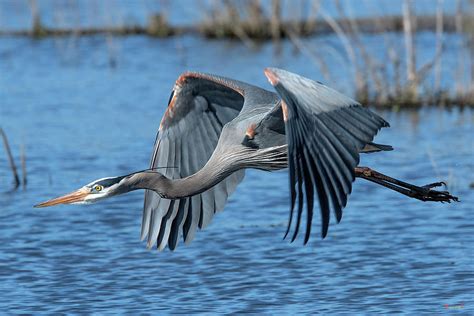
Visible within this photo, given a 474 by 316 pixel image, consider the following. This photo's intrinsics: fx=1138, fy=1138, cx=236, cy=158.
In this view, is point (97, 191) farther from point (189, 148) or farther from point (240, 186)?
point (240, 186)

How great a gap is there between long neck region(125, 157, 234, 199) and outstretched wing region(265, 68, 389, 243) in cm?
92

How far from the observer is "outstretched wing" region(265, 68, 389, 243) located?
234 inches

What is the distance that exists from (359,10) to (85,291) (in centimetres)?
1300

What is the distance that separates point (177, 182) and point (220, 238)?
1992 mm

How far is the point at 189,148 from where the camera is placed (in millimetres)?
8188

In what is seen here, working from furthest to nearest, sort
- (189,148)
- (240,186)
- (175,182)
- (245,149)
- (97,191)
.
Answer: (240,186) < (189,148) < (245,149) < (175,182) < (97,191)

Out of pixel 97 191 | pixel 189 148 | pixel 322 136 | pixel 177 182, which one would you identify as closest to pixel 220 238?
pixel 189 148

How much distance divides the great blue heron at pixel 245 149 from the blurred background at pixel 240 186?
52 centimetres

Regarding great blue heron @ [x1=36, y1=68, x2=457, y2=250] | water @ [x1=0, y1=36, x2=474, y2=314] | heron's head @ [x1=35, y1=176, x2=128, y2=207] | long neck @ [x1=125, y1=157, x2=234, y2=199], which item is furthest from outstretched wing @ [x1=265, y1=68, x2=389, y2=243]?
water @ [x1=0, y1=36, x2=474, y2=314]

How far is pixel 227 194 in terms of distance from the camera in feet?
Answer: 26.2

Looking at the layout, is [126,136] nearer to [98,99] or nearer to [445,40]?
[98,99]

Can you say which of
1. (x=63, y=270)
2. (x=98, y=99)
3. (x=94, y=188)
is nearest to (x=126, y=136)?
(x=98, y=99)

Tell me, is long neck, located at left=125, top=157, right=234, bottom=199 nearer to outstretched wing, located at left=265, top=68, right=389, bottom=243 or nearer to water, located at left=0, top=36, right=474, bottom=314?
water, located at left=0, top=36, right=474, bottom=314

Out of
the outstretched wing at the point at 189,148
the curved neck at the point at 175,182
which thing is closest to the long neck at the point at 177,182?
the curved neck at the point at 175,182
